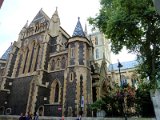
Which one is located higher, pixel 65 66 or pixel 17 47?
pixel 17 47

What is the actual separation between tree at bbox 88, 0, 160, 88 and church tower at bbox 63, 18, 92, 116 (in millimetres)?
8366

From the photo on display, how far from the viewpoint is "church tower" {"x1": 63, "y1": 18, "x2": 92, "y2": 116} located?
2205 centimetres

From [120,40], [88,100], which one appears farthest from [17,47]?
[120,40]

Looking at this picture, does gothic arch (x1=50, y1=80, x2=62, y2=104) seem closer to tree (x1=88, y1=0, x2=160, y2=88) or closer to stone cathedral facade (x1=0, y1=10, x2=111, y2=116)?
stone cathedral facade (x1=0, y1=10, x2=111, y2=116)

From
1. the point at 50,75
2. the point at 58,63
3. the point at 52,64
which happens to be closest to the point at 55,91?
the point at 50,75

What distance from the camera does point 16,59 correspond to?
106ft

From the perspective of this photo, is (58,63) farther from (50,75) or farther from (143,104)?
(143,104)

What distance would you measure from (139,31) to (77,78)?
11191 millimetres

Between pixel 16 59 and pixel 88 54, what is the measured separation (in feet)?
46.0

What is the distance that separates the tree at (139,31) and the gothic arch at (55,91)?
11.6 metres

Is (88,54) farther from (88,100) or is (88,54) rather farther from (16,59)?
(16,59)

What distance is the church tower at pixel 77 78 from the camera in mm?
22047

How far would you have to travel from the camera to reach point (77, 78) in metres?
23.6

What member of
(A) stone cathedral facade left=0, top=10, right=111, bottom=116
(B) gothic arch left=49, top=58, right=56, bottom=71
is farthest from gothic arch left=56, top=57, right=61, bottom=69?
(B) gothic arch left=49, top=58, right=56, bottom=71
